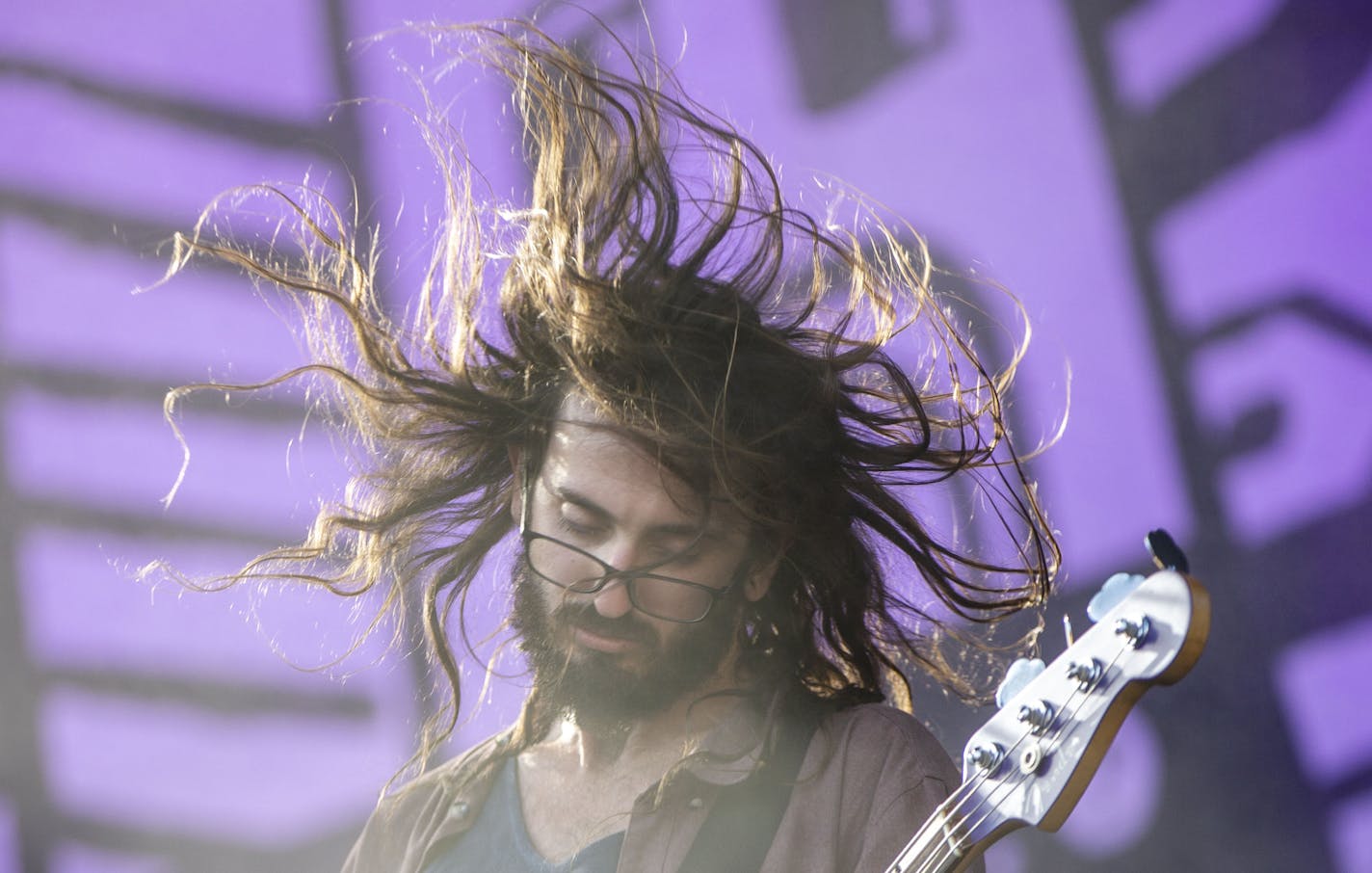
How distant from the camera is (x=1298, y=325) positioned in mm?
1859

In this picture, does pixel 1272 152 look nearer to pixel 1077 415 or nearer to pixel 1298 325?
pixel 1298 325

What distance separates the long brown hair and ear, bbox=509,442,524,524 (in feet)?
0.06

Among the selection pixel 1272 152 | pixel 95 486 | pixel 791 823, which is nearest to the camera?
pixel 791 823

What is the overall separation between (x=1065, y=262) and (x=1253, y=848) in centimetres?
85

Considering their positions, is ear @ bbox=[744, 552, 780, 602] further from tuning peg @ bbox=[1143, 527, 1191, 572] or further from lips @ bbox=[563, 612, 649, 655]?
tuning peg @ bbox=[1143, 527, 1191, 572]

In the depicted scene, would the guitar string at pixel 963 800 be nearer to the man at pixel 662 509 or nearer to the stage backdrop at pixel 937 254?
the man at pixel 662 509

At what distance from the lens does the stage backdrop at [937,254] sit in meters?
1.84

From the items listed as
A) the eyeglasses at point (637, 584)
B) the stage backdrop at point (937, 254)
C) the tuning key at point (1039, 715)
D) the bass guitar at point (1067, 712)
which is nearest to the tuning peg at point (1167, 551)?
the bass guitar at point (1067, 712)

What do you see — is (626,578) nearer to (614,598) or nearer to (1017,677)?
(614,598)

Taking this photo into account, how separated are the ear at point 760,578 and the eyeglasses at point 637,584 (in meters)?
0.03

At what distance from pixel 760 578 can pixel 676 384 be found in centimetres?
23

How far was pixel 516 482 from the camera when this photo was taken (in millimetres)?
1591

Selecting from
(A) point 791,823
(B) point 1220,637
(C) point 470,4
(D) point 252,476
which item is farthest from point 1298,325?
(D) point 252,476

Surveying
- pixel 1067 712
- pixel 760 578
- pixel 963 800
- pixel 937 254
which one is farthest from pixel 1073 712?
pixel 937 254
